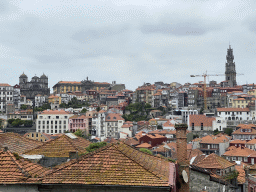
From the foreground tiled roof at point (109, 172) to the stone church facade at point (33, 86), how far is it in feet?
493

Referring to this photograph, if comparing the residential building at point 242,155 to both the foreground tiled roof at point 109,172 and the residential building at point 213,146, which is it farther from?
the foreground tiled roof at point 109,172

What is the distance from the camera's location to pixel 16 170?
40.1ft

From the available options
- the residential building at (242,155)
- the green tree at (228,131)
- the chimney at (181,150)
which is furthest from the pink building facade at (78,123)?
the chimney at (181,150)

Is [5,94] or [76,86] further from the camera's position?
[76,86]

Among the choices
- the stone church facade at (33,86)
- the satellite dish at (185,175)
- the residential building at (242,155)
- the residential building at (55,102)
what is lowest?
the residential building at (242,155)

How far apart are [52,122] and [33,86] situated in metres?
64.6

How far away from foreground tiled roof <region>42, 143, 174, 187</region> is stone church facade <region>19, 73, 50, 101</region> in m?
150

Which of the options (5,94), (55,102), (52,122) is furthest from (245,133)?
(5,94)

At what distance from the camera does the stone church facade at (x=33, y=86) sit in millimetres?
161000

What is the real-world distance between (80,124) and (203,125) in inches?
1364

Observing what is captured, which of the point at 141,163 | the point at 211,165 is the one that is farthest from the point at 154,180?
the point at 211,165

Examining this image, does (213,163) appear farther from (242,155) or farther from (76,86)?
(76,86)

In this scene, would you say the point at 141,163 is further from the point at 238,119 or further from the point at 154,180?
the point at 238,119

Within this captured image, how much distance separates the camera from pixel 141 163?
41.1ft
